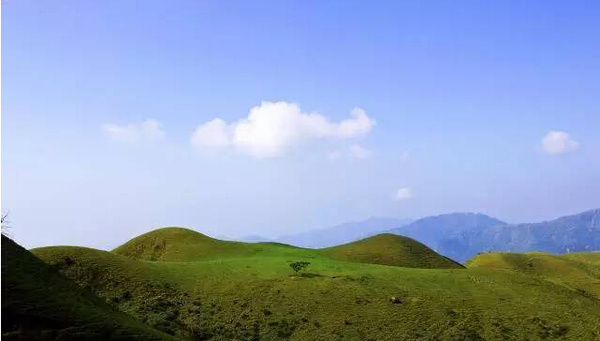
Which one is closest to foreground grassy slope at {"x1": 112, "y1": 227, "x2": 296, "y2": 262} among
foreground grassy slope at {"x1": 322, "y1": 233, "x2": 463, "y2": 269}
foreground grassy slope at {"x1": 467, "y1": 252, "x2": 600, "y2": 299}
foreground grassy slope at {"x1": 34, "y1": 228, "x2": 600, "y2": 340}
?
foreground grassy slope at {"x1": 322, "y1": 233, "x2": 463, "y2": 269}

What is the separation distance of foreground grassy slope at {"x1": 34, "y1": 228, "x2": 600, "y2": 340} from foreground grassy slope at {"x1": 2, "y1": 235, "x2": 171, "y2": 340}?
40.6 feet

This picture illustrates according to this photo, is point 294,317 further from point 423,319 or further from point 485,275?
point 485,275

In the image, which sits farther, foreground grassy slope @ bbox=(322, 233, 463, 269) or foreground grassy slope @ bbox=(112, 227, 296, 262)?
foreground grassy slope @ bbox=(322, 233, 463, 269)

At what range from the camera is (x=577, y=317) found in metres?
58.4

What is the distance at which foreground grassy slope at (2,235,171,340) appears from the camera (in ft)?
91.6

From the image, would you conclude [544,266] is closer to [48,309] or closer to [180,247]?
[180,247]

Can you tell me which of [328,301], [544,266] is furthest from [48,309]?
[544,266]

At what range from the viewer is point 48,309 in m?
30.5

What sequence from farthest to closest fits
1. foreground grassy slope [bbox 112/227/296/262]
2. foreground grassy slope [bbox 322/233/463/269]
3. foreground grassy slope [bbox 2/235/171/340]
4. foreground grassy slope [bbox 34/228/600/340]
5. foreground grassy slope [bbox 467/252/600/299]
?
1. foreground grassy slope [bbox 467/252/600/299]
2. foreground grassy slope [bbox 322/233/463/269]
3. foreground grassy slope [bbox 112/227/296/262]
4. foreground grassy slope [bbox 34/228/600/340]
5. foreground grassy slope [bbox 2/235/171/340]

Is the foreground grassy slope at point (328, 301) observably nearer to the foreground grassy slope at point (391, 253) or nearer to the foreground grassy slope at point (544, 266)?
the foreground grassy slope at point (391, 253)

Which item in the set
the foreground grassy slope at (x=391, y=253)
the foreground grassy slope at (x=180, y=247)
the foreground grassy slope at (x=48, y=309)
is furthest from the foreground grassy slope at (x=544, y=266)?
the foreground grassy slope at (x=48, y=309)

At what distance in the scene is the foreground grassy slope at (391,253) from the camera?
9969cm

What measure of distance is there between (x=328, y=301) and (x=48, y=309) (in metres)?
34.5

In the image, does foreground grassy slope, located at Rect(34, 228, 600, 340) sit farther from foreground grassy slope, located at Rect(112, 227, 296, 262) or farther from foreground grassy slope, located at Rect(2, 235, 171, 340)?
foreground grassy slope, located at Rect(112, 227, 296, 262)
